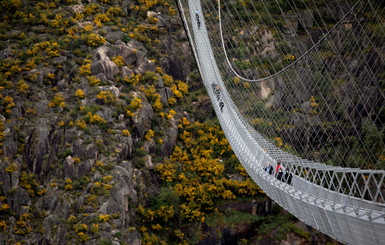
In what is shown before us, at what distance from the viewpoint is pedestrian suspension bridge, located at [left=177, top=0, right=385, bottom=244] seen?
43.4ft

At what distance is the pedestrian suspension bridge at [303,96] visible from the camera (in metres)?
13.2

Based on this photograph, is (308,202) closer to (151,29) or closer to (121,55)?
(121,55)

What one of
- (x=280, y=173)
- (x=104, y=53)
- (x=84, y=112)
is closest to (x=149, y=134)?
(x=84, y=112)

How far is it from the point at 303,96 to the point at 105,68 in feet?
24.3

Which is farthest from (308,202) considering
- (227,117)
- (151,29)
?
(151,29)

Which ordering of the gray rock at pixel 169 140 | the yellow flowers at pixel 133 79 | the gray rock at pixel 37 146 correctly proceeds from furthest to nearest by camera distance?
the yellow flowers at pixel 133 79
the gray rock at pixel 169 140
the gray rock at pixel 37 146

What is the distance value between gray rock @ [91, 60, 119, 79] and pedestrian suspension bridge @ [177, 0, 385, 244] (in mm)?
3095

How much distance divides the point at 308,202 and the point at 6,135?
12.4m

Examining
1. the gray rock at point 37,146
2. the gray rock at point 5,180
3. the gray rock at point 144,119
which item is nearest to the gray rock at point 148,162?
the gray rock at point 144,119

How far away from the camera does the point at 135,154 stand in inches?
878

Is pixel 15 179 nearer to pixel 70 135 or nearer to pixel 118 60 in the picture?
pixel 70 135

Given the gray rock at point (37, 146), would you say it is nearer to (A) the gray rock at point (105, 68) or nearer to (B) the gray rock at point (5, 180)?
(B) the gray rock at point (5, 180)

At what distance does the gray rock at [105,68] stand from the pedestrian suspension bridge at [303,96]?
3095 mm

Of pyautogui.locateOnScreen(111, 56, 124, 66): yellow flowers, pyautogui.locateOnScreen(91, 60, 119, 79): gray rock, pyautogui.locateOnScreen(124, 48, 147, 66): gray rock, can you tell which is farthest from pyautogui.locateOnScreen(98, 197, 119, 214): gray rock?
pyautogui.locateOnScreen(124, 48, 147, 66): gray rock
